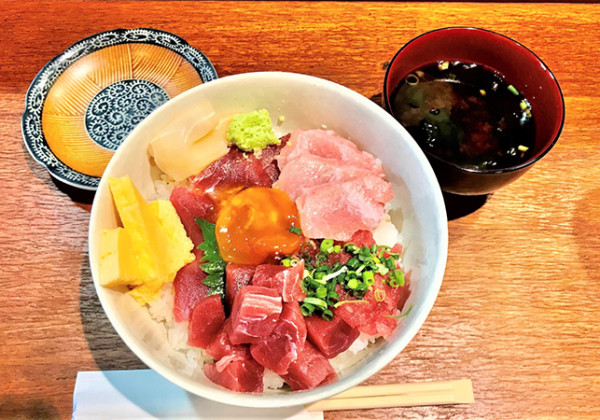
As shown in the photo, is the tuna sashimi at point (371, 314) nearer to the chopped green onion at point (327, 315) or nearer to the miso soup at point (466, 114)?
the chopped green onion at point (327, 315)

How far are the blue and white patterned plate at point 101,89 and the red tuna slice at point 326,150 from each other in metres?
0.67

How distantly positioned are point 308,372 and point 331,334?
155 mm

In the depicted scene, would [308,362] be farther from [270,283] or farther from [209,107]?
[209,107]

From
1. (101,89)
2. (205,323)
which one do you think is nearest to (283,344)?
(205,323)

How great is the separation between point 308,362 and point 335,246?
44 centimetres

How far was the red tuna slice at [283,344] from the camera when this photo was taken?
1.50 meters

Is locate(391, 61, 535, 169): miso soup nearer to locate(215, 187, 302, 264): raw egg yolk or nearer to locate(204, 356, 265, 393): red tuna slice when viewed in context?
locate(215, 187, 302, 264): raw egg yolk

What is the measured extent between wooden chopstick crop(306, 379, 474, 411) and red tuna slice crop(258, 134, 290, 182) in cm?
91

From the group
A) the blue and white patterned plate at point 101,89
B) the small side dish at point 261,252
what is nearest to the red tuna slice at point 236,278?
the small side dish at point 261,252

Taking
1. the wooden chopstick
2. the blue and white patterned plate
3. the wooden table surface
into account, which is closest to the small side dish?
the wooden chopstick

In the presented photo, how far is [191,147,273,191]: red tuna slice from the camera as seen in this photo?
186 centimetres

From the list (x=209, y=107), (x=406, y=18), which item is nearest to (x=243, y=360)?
(x=209, y=107)

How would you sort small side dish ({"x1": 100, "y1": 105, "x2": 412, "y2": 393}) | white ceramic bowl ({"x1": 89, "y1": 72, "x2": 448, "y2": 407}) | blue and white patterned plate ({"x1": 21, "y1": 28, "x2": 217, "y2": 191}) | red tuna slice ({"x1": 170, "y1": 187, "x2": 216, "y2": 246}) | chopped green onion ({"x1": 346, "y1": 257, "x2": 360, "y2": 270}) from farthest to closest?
blue and white patterned plate ({"x1": 21, "y1": 28, "x2": 217, "y2": 191})
red tuna slice ({"x1": 170, "y1": 187, "x2": 216, "y2": 246})
chopped green onion ({"x1": 346, "y1": 257, "x2": 360, "y2": 270})
small side dish ({"x1": 100, "y1": 105, "x2": 412, "y2": 393})
white ceramic bowl ({"x1": 89, "y1": 72, "x2": 448, "y2": 407})

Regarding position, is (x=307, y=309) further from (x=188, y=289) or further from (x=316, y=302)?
(x=188, y=289)
